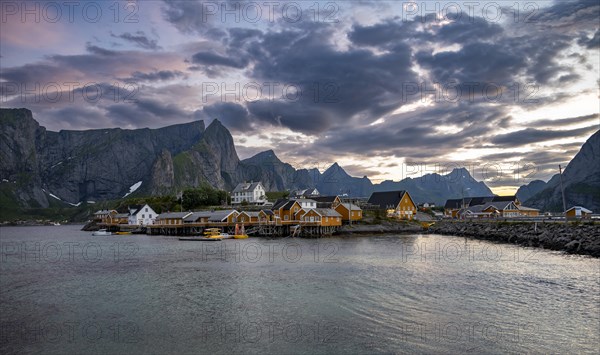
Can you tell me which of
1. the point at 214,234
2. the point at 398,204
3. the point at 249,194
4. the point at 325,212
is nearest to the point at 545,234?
the point at 325,212

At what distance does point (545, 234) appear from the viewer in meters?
50.7

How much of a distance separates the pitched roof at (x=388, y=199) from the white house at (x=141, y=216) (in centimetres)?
5990

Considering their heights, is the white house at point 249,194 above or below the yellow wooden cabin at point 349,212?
above

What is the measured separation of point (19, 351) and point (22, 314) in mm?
6377

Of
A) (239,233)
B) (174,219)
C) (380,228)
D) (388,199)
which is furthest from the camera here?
(388,199)

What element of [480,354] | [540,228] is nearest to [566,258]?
[540,228]

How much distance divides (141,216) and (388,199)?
6515 centimetres

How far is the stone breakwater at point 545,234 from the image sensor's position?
42219 millimetres

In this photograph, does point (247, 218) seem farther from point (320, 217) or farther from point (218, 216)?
point (320, 217)

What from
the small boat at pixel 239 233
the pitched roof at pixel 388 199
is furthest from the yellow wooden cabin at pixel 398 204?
the small boat at pixel 239 233

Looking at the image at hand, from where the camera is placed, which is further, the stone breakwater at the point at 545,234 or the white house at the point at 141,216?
the white house at the point at 141,216

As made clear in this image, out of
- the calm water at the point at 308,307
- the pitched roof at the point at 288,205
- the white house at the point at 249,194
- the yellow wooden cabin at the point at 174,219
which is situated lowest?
the calm water at the point at 308,307

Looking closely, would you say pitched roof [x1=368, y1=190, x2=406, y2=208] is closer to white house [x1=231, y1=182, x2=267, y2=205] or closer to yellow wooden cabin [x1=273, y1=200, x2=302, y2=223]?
yellow wooden cabin [x1=273, y1=200, x2=302, y2=223]

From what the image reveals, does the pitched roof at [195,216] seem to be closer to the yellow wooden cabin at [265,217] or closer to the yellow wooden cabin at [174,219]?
the yellow wooden cabin at [174,219]
